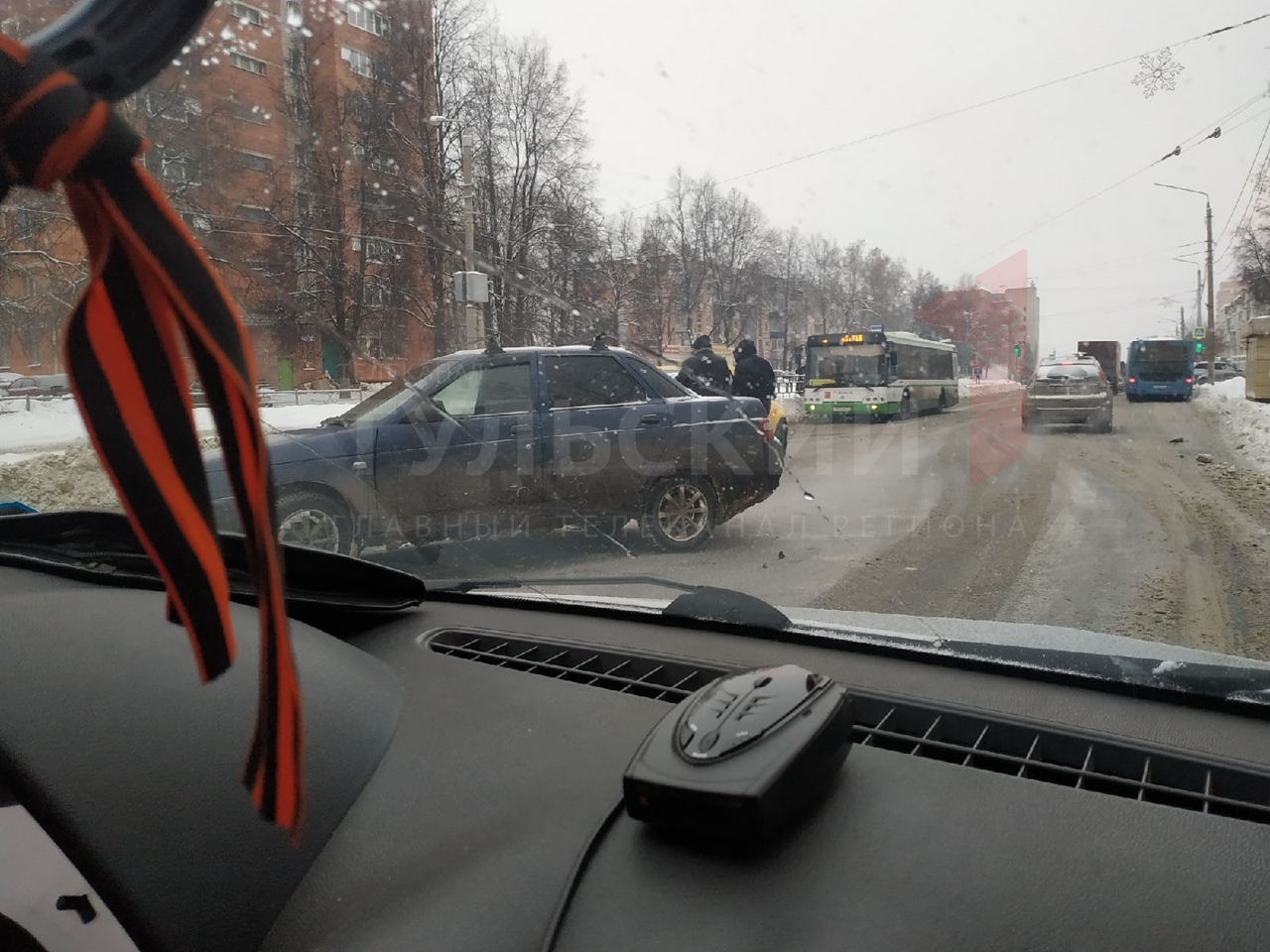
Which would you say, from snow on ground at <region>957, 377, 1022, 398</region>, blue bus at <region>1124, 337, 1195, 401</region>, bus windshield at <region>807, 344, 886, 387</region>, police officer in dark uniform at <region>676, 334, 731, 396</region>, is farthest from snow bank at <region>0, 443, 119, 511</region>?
blue bus at <region>1124, 337, 1195, 401</region>

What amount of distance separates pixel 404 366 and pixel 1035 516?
4.64 metres

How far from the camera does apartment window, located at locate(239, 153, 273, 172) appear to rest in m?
1.91

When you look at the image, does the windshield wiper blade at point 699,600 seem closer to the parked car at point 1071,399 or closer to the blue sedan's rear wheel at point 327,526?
the blue sedan's rear wheel at point 327,526

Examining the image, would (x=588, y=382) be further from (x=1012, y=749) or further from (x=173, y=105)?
(x=173, y=105)

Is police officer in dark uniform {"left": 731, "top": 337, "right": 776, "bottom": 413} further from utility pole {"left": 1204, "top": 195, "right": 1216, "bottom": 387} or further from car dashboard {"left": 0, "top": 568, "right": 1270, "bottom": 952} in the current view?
car dashboard {"left": 0, "top": 568, "right": 1270, "bottom": 952}

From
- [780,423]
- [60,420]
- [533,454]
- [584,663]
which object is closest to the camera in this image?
[60,420]

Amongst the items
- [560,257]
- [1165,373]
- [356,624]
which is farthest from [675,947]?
[1165,373]

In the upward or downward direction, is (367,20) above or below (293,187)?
above

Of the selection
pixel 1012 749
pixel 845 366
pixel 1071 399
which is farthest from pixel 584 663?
pixel 1071 399

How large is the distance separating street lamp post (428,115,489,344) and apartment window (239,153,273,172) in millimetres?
1750

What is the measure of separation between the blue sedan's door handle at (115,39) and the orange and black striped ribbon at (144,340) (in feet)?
0.08

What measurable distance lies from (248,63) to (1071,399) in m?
→ 9.87

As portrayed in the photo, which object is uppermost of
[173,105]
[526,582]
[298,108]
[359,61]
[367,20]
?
[367,20]

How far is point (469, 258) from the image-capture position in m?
3.86
